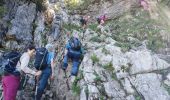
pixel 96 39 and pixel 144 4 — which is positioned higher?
pixel 144 4

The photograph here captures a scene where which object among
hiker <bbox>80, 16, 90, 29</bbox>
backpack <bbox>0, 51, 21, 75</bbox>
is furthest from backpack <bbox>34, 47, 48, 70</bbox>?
hiker <bbox>80, 16, 90, 29</bbox>

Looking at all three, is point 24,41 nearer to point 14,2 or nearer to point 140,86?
point 14,2

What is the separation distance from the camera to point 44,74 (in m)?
13.3

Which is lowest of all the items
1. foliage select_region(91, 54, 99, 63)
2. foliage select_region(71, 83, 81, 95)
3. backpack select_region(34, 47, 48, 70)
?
foliage select_region(71, 83, 81, 95)

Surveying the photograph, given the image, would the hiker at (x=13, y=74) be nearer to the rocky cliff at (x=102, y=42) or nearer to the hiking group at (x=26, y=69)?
the hiking group at (x=26, y=69)

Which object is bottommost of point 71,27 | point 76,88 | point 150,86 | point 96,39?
point 76,88

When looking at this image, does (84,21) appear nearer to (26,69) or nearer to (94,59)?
(94,59)

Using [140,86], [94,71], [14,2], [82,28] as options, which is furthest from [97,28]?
[140,86]

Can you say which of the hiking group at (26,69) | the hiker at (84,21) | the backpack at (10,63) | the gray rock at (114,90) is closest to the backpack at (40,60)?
the hiking group at (26,69)

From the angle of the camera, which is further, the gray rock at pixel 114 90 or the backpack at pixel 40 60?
the gray rock at pixel 114 90

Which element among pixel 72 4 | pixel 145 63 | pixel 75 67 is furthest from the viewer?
pixel 72 4

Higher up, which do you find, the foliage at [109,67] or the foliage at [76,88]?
the foliage at [109,67]

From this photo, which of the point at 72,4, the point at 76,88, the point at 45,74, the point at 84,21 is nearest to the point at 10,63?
the point at 45,74

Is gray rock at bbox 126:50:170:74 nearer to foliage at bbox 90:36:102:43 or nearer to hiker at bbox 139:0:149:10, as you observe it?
foliage at bbox 90:36:102:43
